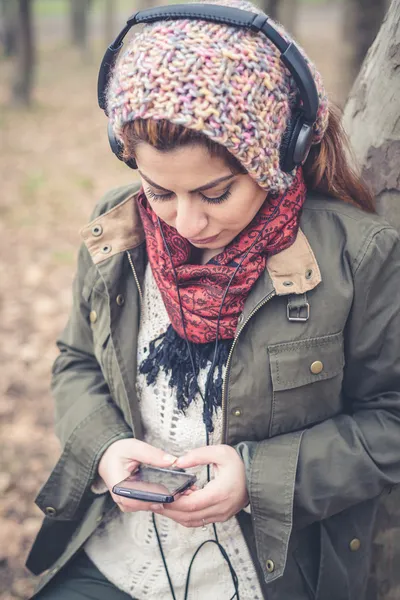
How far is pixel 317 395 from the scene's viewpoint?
1764 millimetres

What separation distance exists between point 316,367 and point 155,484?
51cm

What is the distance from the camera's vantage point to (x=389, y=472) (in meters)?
1.76

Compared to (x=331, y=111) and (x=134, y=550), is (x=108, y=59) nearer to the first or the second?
(x=331, y=111)

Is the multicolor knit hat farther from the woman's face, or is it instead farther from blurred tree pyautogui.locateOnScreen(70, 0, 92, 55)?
blurred tree pyautogui.locateOnScreen(70, 0, 92, 55)

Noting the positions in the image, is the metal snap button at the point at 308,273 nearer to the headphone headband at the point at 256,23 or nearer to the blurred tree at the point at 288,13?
the headphone headband at the point at 256,23

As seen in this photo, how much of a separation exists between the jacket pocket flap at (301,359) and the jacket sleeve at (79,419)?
0.55 m

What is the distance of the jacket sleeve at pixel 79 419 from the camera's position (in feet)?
6.59

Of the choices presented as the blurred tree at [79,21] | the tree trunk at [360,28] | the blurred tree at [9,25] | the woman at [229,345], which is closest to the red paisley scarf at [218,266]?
the woman at [229,345]

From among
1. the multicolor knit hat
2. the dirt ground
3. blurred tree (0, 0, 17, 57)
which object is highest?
blurred tree (0, 0, 17, 57)

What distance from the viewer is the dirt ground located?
10.8 ft

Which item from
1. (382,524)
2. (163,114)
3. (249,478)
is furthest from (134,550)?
(163,114)

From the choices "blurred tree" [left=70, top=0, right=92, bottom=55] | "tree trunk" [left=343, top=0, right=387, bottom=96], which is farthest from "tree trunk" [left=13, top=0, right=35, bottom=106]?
"blurred tree" [left=70, top=0, right=92, bottom=55]

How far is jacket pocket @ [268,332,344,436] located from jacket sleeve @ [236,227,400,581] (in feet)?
0.14

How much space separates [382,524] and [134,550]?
0.77 meters
